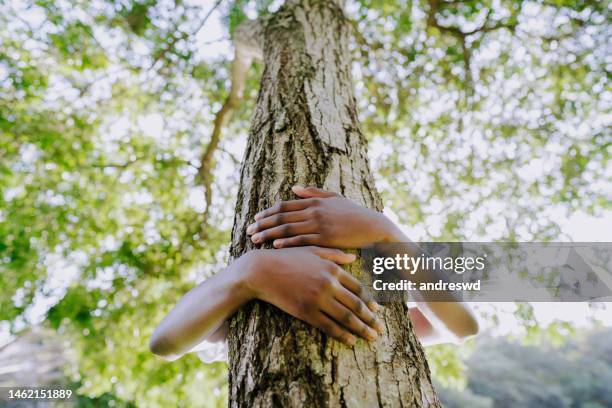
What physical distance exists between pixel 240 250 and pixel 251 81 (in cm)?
583

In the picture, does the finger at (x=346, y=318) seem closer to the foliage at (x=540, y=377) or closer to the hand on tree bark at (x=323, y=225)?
the hand on tree bark at (x=323, y=225)

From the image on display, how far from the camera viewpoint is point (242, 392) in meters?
1.11

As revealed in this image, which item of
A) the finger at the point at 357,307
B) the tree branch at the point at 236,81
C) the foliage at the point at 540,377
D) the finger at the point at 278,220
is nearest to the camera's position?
the finger at the point at 357,307

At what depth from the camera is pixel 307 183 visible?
5.15 feet

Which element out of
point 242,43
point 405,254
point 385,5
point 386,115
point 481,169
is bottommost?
point 405,254

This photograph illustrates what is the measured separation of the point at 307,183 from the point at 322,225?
29 centimetres

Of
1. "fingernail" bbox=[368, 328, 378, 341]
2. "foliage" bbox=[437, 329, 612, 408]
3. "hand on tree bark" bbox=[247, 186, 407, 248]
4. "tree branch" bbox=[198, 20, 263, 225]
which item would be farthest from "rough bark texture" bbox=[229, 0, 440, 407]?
"foliage" bbox=[437, 329, 612, 408]

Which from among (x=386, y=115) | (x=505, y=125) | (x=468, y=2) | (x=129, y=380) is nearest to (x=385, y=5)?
(x=468, y=2)

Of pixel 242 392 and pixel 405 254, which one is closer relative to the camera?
pixel 242 392

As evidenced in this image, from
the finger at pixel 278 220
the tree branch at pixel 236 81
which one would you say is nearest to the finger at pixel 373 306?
the finger at pixel 278 220

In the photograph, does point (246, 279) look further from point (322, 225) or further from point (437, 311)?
point (437, 311)

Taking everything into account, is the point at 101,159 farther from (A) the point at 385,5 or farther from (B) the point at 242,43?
(A) the point at 385,5

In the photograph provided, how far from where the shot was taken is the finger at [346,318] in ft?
3.67

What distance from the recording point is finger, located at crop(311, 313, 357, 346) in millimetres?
1105
